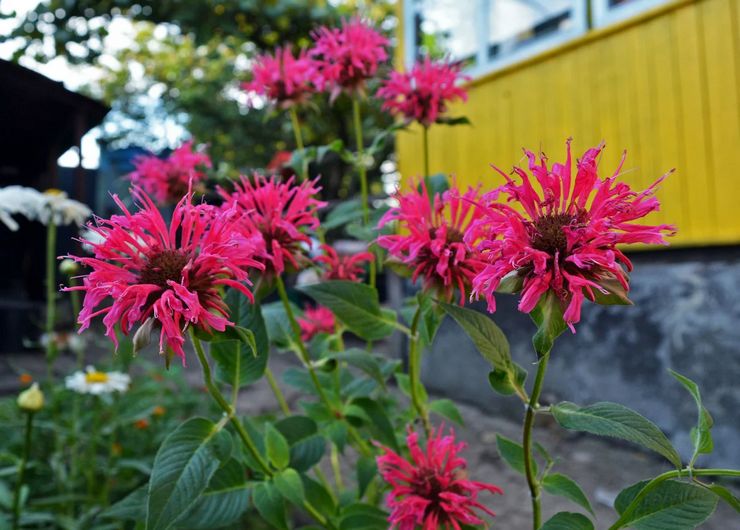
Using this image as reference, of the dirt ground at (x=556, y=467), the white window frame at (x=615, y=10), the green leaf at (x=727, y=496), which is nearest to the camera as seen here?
the green leaf at (x=727, y=496)

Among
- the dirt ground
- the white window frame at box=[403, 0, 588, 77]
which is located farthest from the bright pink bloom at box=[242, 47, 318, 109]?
the white window frame at box=[403, 0, 588, 77]

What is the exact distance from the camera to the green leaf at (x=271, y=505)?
69cm

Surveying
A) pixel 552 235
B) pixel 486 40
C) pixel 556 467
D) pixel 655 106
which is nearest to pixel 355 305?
pixel 552 235

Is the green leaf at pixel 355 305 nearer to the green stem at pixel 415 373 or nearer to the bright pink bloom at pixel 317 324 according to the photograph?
the green stem at pixel 415 373

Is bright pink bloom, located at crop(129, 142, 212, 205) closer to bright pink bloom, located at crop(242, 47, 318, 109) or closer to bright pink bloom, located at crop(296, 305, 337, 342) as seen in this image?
bright pink bloom, located at crop(242, 47, 318, 109)

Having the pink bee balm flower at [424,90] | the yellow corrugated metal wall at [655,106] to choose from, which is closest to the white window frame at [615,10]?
the yellow corrugated metal wall at [655,106]

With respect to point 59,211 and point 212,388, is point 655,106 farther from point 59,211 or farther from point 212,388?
point 212,388

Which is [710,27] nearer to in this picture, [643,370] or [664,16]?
[664,16]

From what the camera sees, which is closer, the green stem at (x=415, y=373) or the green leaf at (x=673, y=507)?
the green leaf at (x=673, y=507)

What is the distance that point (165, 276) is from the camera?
0.54 meters

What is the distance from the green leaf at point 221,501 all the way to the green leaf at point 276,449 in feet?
0.15

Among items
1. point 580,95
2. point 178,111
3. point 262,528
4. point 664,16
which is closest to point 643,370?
point 580,95

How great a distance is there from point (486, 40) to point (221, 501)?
295 cm

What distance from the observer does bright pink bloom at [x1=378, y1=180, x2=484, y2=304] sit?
0.65 m
